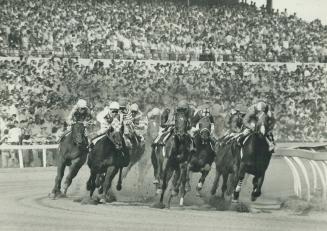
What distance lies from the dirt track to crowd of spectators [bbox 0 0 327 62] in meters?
10.7

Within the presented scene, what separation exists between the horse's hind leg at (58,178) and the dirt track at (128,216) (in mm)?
208

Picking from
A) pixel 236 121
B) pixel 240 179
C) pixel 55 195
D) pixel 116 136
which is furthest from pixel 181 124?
pixel 55 195

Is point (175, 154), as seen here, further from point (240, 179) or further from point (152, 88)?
point (152, 88)

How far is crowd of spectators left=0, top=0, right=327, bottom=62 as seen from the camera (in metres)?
25.6

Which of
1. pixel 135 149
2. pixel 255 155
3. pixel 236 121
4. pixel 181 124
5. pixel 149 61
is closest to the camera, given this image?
pixel 181 124

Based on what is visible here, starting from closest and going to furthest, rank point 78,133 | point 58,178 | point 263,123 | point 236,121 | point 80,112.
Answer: point 263,123 < point 80,112 < point 78,133 < point 58,178 < point 236,121

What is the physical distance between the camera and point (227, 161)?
1426 cm

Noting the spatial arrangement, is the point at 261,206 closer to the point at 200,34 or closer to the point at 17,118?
the point at 17,118

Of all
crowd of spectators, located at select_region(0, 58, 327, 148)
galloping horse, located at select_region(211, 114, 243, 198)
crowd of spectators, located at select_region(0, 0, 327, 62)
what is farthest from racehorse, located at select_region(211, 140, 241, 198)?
crowd of spectators, located at select_region(0, 0, 327, 62)

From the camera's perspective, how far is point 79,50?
25562mm

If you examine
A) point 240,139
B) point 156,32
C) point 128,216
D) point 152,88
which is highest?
point 156,32

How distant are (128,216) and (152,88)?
12726mm

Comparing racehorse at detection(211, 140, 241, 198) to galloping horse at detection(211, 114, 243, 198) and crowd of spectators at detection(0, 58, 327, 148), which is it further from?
crowd of spectators at detection(0, 58, 327, 148)

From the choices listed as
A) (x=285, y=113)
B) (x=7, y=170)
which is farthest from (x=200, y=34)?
(x=7, y=170)
